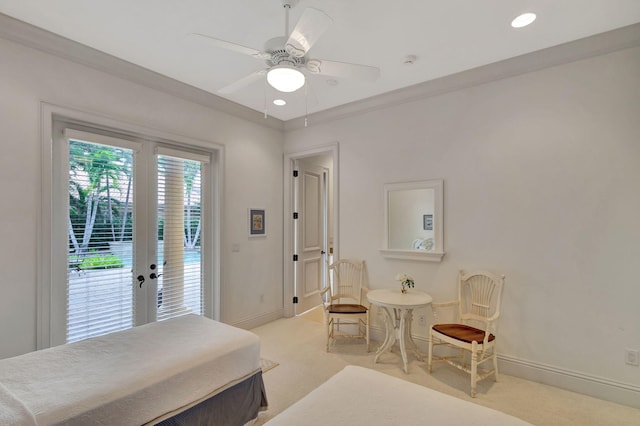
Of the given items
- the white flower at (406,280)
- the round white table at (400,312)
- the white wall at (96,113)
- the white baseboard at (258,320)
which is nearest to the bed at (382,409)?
the round white table at (400,312)

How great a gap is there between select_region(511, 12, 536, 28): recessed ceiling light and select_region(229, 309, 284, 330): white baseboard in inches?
165

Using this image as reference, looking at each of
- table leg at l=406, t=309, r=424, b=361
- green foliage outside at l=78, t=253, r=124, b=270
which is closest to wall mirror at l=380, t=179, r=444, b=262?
table leg at l=406, t=309, r=424, b=361

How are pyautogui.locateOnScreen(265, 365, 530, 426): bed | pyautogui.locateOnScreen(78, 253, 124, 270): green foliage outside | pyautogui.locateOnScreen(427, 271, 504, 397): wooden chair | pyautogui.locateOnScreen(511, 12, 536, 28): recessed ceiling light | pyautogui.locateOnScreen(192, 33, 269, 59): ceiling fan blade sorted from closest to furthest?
pyautogui.locateOnScreen(265, 365, 530, 426): bed → pyautogui.locateOnScreen(192, 33, 269, 59): ceiling fan blade → pyautogui.locateOnScreen(511, 12, 536, 28): recessed ceiling light → pyautogui.locateOnScreen(427, 271, 504, 397): wooden chair → pyautogui.locateOnScreen(78, 253, 124, 270): green foliage outside

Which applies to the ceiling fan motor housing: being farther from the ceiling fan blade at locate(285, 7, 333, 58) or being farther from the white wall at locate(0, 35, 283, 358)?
the white wall at locate(0, 35, 283, 358)

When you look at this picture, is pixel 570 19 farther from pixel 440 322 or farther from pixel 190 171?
pixel 190 171

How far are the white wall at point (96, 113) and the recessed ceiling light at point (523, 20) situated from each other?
3.10m

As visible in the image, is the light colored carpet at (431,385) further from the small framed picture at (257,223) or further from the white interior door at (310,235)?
the small framed picture at (257,223)

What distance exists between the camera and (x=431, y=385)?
2736 millimetres

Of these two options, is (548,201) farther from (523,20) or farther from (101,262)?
(101,262)

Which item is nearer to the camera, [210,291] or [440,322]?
[440,322]

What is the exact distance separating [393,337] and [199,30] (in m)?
3.31

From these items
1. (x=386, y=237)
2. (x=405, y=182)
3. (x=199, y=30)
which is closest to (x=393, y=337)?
(x=386, y=237)

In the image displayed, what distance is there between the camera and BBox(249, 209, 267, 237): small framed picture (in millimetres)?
4215

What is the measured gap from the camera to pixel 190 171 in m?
3.65
